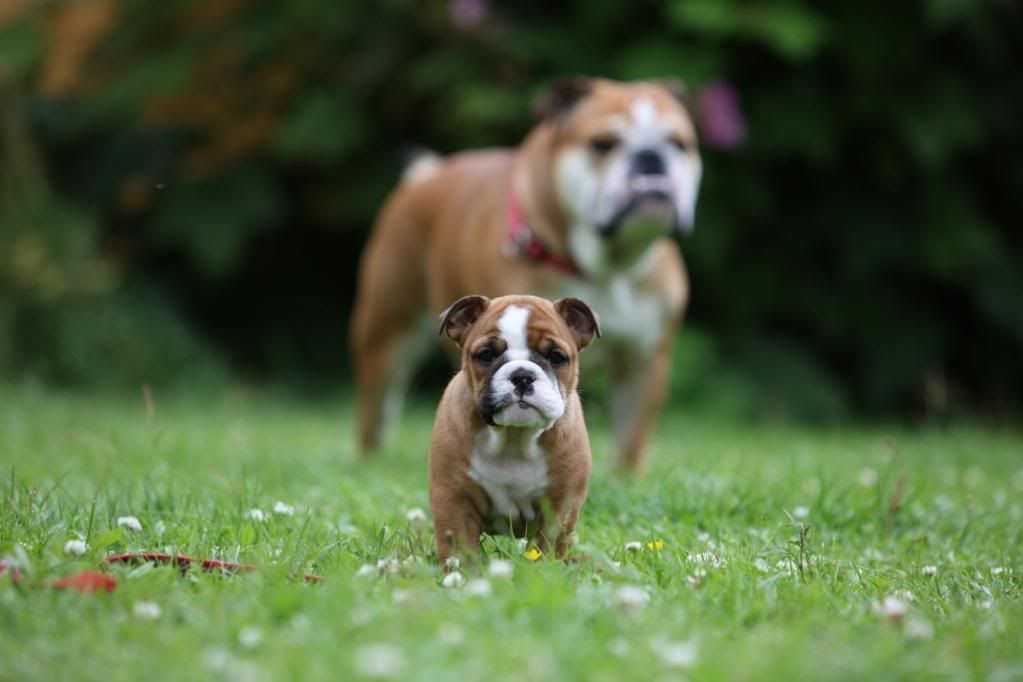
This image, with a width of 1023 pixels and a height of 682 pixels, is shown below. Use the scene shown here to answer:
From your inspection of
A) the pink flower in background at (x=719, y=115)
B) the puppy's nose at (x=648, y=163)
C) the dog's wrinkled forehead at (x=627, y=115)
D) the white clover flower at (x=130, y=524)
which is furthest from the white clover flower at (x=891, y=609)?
the pink flower in background at (x=719, y=115)

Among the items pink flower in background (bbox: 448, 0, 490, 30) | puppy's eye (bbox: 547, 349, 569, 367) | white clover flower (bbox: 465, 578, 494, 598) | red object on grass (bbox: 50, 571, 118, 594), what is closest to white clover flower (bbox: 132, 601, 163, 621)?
red object on grass (bbox: 50, 571, 118, 594)

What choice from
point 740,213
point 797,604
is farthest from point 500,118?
point 797,604

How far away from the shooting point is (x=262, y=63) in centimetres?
1155

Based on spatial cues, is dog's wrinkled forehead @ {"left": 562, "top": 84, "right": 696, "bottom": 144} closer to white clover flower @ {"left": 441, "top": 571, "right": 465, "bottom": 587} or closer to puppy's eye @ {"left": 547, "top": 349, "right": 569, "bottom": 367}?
puppy's eye @ {"left": 547, "top": 349, "right": 569, "bottom": 367}

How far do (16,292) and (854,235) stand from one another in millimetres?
7056

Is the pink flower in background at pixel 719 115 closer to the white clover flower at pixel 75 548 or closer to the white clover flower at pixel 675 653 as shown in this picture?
the white clover flower at pixel 75 548

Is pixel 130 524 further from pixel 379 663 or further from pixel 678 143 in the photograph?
pixel 678 143

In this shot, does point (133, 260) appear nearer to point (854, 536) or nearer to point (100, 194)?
point (100, 194)

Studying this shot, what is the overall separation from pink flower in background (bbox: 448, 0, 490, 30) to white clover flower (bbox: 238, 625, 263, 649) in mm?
8052

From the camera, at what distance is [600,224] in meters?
5.72

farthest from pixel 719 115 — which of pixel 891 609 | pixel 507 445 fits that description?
pixel 891 609

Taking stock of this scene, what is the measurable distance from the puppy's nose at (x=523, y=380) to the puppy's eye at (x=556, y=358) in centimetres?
17

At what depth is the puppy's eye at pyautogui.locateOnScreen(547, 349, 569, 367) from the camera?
11.4 feet

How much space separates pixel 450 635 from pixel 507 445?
1004 millimetres
